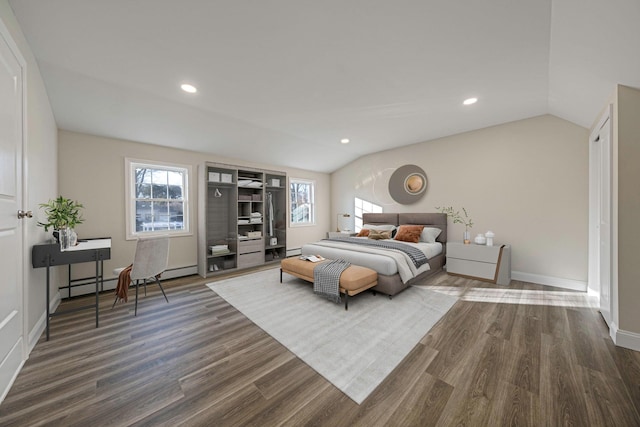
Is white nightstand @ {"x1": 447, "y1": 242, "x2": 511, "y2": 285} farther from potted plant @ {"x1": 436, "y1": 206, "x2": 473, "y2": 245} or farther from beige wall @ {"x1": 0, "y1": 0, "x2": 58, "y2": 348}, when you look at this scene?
beige wall @ {"x1": 0, "y1": 0, "x2": 58, "y2": 348}

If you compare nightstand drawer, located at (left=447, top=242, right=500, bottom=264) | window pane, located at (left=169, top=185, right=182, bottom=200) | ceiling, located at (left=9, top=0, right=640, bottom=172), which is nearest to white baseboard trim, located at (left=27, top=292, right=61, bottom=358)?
window pane, located at (left=169, top=185, right=182, bottom=200)

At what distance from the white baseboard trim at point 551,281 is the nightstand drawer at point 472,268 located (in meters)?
0.59

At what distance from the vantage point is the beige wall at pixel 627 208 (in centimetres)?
213

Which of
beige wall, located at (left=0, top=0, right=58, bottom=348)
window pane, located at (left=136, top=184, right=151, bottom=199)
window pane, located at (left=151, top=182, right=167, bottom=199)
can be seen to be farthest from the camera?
window pane, located at (left=151, top=182, right=167, bottom=199)

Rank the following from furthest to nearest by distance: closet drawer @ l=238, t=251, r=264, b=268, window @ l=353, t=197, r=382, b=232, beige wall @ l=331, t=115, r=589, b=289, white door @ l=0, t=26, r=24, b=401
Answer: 1. window @ l=353, t=197, r=382, b=232
2. closet drawer @ l=238, t=251, r=264, b=268
3. beige wall @ l=331, t=115, r=589, b=289
4. white door @ l=0, t=26, r=24, b=401

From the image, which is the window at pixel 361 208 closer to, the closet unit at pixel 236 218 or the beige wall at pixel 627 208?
the closet unit at pixel 236 218

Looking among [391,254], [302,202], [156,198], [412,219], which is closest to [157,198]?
[156,198]

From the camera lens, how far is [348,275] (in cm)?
296

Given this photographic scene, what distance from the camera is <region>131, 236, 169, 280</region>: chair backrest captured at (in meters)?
2.85

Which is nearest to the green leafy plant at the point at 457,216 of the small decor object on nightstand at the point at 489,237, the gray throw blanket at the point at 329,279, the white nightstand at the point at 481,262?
the small decor object on nightstand at the point at 489,237

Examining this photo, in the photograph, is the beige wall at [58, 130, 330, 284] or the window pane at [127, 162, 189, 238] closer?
the beige wall at [58, 130, 330, 284]

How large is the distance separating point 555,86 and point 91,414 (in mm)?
5321

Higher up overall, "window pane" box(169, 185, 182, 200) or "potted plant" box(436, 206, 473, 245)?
"window pane" box(169, 185, 182, 200)

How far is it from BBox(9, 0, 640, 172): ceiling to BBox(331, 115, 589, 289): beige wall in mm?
377
